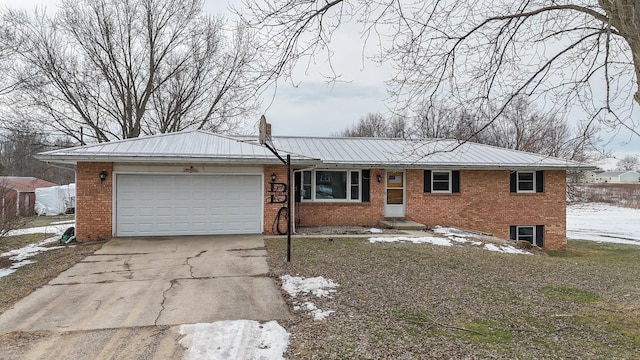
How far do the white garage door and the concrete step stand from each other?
15.3 feet

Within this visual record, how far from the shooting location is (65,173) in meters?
47.6

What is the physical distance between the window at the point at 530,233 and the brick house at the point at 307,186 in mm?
40

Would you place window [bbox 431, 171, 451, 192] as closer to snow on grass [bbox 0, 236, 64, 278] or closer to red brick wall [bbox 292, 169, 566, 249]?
red brick wall [bbox 292, 169, 566, 249]

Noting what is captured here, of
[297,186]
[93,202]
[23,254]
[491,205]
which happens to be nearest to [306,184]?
[297,186]

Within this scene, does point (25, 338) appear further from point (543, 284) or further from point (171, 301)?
point (543, 284)

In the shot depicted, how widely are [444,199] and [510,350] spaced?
11.1m

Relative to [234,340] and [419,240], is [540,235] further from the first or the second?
[234,340]

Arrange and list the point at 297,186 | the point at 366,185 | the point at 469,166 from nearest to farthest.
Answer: the point at 297,186 → the point at 469,166 → the point at 366,185

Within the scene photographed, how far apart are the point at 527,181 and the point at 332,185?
791cm

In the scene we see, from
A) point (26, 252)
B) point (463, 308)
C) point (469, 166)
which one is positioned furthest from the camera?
point (469, 166)

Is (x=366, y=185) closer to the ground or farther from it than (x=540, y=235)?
farther from it

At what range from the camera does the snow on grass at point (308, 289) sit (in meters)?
5.24

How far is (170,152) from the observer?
11.0 meters

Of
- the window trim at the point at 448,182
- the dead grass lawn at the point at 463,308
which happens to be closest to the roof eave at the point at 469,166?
the window trim at the point at 448,182
